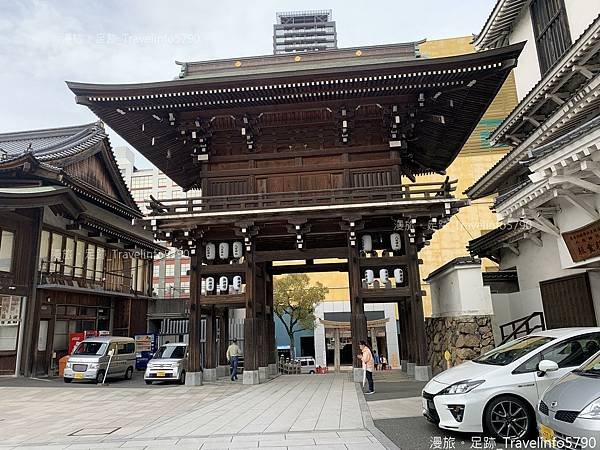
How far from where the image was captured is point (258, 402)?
37.2 ft

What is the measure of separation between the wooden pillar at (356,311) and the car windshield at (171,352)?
7462mm

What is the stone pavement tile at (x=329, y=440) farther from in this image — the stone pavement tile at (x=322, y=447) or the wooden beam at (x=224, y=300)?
the wooden beam at (x=224, y=300)

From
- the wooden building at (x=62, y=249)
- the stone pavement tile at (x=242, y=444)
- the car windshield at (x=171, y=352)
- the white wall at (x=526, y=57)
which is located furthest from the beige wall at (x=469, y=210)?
the stone pavement tile at (x=242, y=444)

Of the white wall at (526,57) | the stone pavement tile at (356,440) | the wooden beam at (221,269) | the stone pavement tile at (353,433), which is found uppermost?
the white wall at (526,57)

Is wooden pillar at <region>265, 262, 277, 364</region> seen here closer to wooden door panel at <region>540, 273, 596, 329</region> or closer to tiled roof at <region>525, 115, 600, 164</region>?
wooden door panel at <region>540, 273, 596, 329</region>

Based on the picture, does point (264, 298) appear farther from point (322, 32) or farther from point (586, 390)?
point (322, 32)

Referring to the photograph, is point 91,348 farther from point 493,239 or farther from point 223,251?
point 493,239

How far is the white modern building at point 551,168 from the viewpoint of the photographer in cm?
955

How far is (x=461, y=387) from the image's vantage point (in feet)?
22.5

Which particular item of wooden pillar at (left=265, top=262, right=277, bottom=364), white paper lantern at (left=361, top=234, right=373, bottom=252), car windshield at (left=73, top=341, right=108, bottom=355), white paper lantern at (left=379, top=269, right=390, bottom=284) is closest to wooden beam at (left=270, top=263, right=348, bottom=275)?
wooden pillar at (left=265, top=262, right=277, bottom=364)

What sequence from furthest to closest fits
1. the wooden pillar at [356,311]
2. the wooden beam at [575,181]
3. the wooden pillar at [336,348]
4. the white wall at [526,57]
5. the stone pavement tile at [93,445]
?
the wooden pillar at [336,348] < the white wall at [526,57] < the wooden pillar at [356,311] < the wooden beam at [575,181] < the stone pavement tile at [93,445]

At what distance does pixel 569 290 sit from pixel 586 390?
8640 mm

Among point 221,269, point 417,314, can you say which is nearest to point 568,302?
point 417,314

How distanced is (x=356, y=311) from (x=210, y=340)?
5929 millimetres
